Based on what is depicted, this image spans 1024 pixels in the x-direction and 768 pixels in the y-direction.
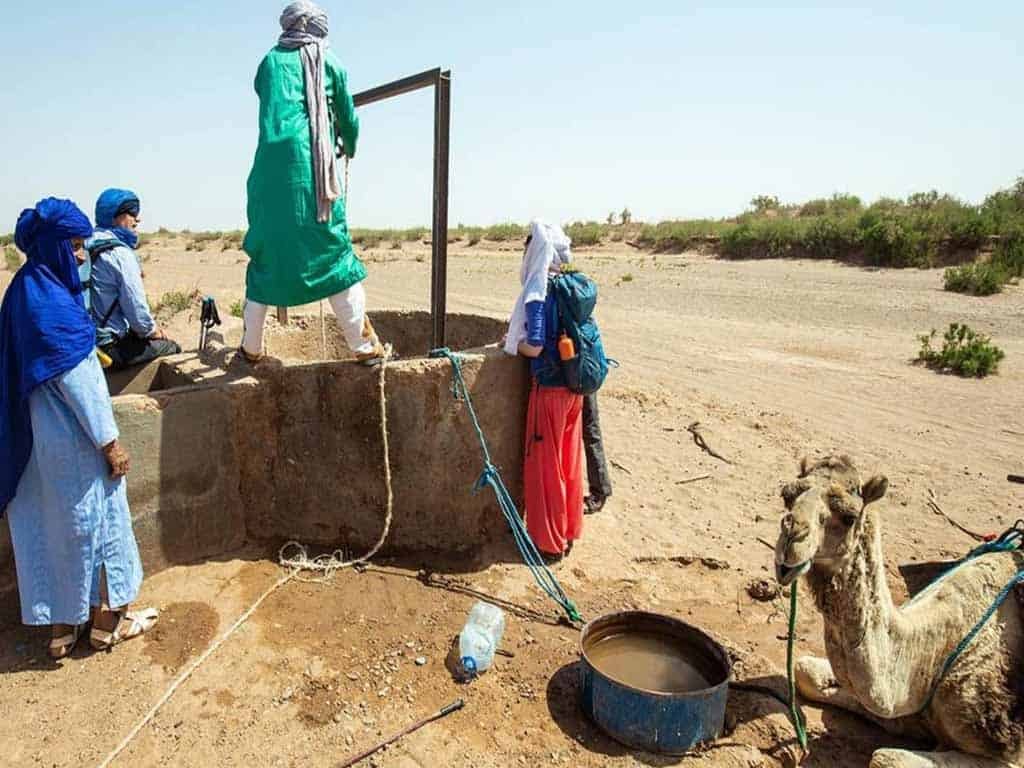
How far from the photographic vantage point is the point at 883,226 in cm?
1636

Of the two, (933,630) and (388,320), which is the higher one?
(388,320)

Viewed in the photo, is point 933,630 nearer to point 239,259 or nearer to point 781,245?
point 781,245

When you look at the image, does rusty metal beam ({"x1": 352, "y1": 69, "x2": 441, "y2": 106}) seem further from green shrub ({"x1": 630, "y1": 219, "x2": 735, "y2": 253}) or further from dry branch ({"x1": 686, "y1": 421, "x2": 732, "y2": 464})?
green shrub ({"x1": 630, "y1": 219, "x2": 735, "y2": 253})

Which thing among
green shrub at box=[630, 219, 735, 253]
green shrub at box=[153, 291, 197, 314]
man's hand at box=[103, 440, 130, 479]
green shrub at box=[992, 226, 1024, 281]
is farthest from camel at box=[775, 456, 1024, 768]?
green shrub at box=[630, 219, 735, 253]

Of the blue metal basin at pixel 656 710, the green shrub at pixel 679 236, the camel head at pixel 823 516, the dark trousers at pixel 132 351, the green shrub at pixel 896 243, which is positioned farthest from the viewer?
the green shrub at pixel 679 236

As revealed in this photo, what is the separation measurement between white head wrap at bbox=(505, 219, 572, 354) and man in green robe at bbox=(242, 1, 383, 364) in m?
0.94

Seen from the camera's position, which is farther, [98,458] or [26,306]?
[98,458]

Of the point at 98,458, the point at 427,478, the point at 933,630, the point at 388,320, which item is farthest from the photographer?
the point at 388,320

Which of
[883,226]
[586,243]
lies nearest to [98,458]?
[883,226]

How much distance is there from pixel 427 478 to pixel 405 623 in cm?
83

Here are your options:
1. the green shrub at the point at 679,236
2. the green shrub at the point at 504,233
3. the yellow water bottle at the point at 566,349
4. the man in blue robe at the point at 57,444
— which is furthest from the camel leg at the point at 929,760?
the green shrub at the point at 504,233

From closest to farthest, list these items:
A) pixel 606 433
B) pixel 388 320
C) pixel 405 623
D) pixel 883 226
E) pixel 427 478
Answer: pixel 405 623 → pixel 427 478 → pixel 388 320 → pixel 606 433 → pixel 883 226

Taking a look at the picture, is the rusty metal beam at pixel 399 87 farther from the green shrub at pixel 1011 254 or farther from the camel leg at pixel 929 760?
the green shrub at pixel 1011 254

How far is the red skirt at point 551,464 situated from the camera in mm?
4297
